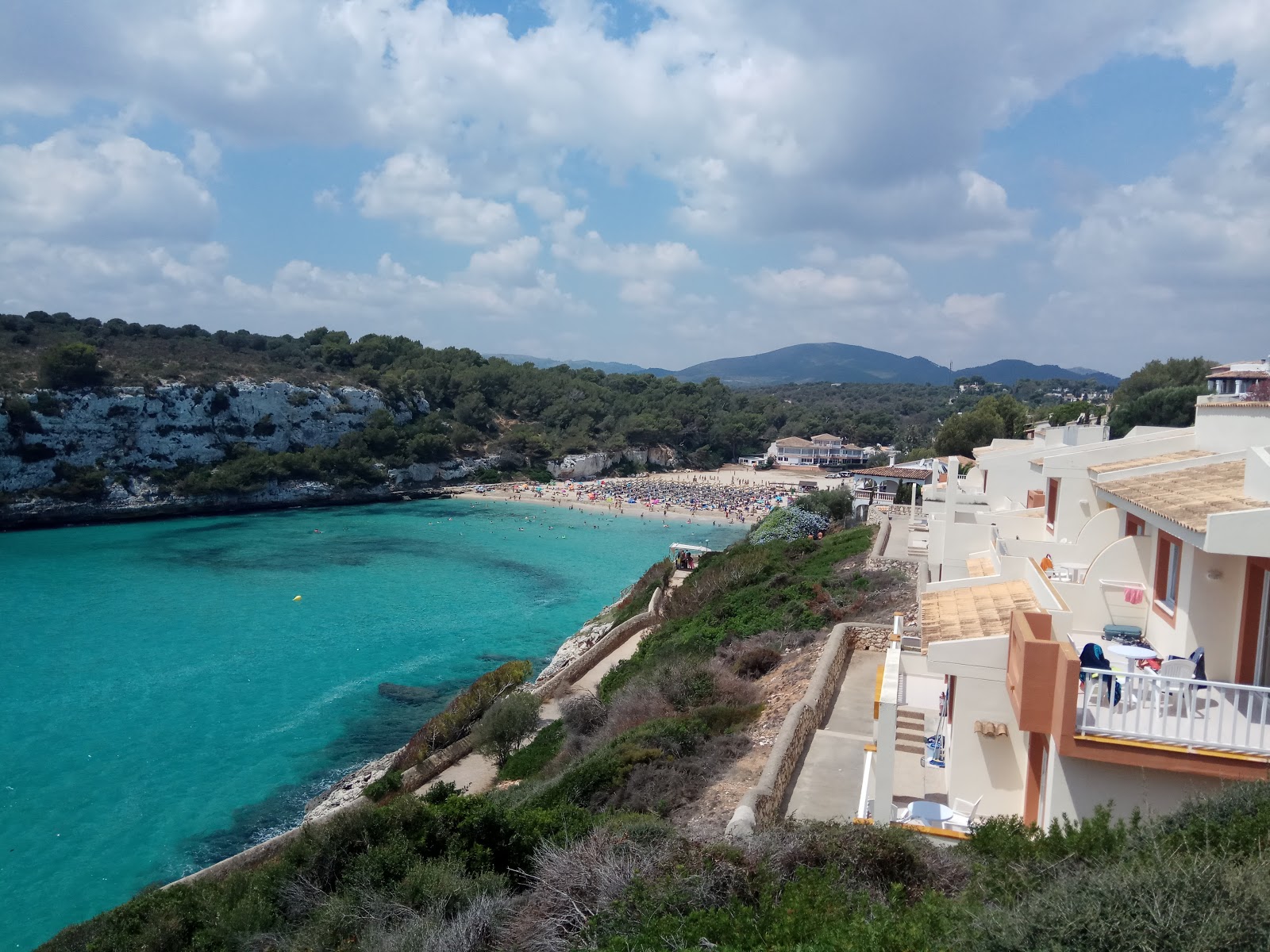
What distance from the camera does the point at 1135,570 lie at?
7.67 metres

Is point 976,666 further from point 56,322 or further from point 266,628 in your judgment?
point 56,322

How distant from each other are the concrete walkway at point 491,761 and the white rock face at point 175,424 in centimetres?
5405

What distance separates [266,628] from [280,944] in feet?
95.2

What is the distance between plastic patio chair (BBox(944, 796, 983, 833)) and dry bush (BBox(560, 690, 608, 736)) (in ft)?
29.4

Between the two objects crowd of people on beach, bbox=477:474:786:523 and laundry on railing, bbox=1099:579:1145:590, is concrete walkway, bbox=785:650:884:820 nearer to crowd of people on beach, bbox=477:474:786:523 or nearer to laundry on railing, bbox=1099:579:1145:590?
laundry on railing, bbox=1099:579:1145:590

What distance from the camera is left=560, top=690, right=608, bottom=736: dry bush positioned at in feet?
50.2

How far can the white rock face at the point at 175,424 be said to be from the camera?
5766 centimetres

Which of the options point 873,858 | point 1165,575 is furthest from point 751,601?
point 873,858

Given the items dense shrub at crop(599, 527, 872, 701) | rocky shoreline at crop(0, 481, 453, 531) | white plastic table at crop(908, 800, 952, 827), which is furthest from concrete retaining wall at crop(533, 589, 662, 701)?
rocky shoreline at crop(0, 481, 453, 531)

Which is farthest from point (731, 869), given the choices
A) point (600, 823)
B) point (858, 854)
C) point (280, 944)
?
point (280, 944)

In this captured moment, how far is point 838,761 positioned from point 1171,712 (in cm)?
428

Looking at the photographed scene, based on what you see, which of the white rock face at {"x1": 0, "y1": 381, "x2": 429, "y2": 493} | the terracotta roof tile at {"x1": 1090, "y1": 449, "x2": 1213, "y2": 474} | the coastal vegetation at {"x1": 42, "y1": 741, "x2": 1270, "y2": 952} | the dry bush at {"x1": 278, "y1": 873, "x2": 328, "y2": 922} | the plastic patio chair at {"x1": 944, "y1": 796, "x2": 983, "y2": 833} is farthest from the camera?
the white rock face at {"x1": 0, "y1": 381, "x2": 429, "y2": 493}

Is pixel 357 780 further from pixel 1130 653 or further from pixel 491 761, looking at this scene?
pixel 1130 653

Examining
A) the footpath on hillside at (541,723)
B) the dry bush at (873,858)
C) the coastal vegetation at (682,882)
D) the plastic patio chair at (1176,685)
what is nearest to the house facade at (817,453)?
the footpath on hillside at (541,723)
